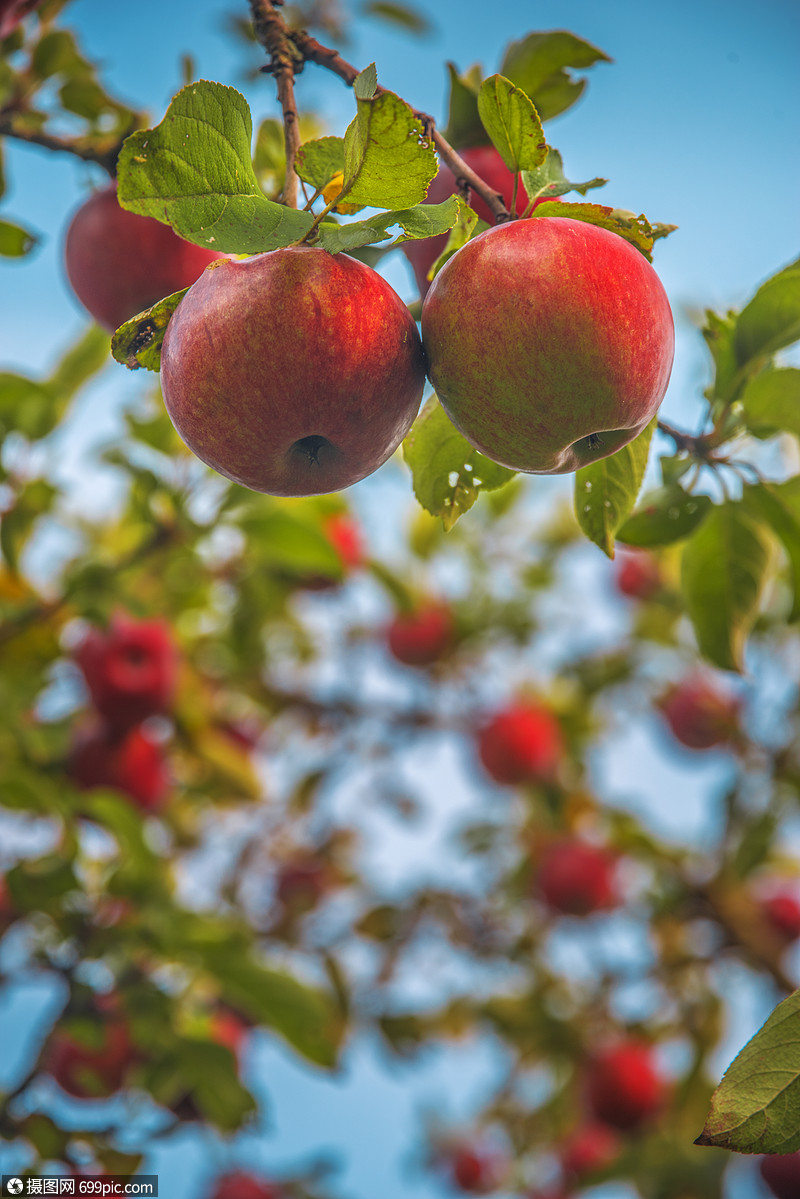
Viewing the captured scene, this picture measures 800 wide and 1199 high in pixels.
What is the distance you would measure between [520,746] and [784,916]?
72 cm

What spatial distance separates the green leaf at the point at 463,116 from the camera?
2.50ft

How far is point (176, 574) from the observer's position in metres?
1.76

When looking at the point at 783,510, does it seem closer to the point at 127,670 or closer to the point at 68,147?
the point at 68,147

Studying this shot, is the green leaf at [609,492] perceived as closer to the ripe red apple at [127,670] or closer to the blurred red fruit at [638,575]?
the ripe red apple at [127,670]

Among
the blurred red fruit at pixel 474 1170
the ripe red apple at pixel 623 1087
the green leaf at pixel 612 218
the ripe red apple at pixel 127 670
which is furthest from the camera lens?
the blurred red fruit at pixel 474 1170

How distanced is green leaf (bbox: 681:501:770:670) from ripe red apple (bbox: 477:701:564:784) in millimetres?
1266

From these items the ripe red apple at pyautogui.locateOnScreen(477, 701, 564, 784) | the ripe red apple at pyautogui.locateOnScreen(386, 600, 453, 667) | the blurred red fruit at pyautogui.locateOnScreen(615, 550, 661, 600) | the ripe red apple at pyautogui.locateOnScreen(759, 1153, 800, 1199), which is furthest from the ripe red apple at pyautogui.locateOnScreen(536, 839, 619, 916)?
the ripe red apple at pyautogui.locateOnScreen(759, 1153, 800, 1199)

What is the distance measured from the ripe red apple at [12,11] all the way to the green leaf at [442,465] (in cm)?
64

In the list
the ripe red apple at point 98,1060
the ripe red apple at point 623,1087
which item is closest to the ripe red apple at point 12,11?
the ripe red apple at point 98,1060

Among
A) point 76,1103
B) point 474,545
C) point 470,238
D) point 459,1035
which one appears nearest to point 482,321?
point 470,238

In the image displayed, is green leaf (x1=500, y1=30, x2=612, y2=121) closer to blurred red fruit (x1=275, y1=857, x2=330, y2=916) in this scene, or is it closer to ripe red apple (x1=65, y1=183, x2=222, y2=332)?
ripe red apple (x1=65, y1=183, x2=222, y2=332)

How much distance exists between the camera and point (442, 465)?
69cm

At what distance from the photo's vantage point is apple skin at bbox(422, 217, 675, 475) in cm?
50

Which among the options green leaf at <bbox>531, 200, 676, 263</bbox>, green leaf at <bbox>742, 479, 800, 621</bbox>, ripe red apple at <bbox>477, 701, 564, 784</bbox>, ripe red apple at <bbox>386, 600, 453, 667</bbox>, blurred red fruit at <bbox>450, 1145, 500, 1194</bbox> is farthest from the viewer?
blurred red fruit at <bbox>450, 1145, 500, 1194</bbox>
